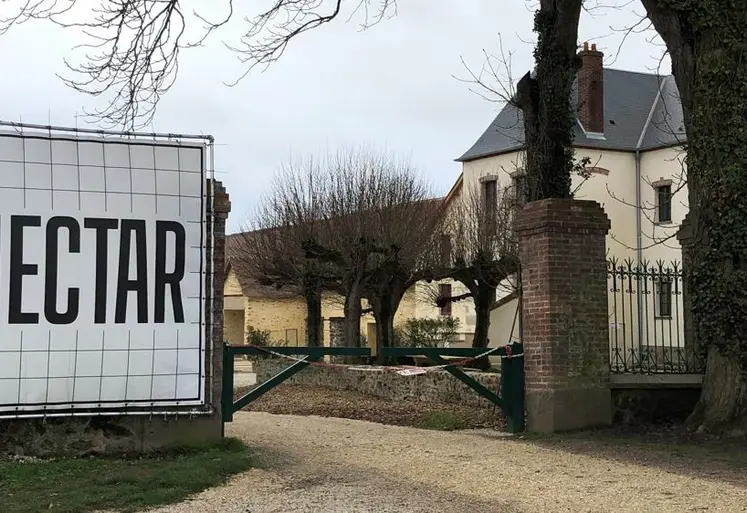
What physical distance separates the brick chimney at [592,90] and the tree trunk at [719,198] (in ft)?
68.3

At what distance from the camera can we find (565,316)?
36.1 ft

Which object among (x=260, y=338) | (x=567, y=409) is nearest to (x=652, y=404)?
(x=567, y=409)

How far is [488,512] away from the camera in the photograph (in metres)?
6.74

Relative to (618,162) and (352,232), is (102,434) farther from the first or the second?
(618,162)

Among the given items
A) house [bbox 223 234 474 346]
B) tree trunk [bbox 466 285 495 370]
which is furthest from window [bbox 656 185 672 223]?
tree trunk [bbox 466 285 495 370]

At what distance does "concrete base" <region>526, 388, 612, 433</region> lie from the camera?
10938 millimetres

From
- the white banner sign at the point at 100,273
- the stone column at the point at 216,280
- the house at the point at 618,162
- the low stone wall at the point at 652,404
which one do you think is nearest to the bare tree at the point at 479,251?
the house at the point at 618,162

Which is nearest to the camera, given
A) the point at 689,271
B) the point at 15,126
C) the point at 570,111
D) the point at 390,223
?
the point at 15,126

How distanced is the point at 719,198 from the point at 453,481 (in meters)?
5.04

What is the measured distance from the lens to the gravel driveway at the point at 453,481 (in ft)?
22.8

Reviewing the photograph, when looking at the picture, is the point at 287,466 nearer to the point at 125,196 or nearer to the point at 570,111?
the point at 125,196

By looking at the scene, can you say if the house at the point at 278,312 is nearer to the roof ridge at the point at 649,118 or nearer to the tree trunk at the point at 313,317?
the roof ridge at the point at 649,118

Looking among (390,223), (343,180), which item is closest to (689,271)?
(390,223)

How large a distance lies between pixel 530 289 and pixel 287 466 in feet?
13.3
